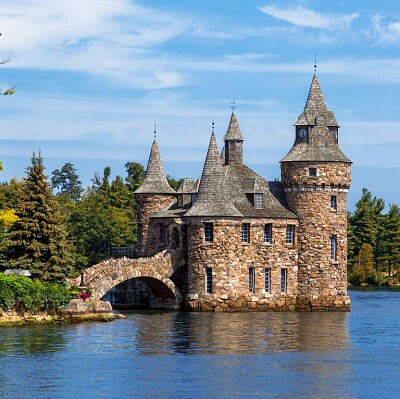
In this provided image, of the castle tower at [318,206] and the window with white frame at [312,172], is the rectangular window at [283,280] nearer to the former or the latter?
the castle tower at [318,206]

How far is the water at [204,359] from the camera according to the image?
42.4 metres

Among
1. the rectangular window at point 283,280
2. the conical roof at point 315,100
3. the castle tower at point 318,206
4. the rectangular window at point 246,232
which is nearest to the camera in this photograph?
the rectangular window at point 246,232

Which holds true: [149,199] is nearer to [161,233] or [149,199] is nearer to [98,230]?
[161,233]

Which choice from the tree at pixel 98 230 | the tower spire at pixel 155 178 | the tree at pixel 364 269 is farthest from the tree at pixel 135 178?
the tower spire at pixel 155 178

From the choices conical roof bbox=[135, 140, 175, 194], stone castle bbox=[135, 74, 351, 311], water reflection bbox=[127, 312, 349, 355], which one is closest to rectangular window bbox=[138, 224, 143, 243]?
conical roof bbox=[135, 140, 175, 194]

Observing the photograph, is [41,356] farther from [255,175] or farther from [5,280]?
[255,175]

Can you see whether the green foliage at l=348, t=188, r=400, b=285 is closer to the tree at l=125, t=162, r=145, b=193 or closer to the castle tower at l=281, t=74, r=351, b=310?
the tree at l=125, t=162, r=145, b=193

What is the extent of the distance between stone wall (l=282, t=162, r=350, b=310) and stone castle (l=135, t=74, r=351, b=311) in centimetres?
6

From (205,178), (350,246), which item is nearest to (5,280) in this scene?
(205,178)

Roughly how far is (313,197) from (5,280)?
74.3 ft

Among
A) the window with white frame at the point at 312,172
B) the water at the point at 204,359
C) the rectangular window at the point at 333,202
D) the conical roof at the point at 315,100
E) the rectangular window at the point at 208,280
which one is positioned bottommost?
the water at the point at 204,359

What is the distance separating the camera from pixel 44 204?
6512 cm

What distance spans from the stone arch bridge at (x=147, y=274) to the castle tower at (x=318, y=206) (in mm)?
7761

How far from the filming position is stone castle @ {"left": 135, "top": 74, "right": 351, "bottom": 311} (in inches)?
2849
